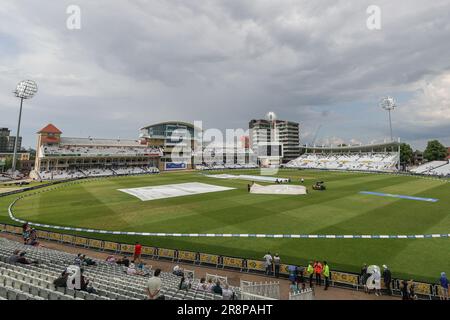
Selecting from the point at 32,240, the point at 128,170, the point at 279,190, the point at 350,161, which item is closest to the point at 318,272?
the point at 32,240

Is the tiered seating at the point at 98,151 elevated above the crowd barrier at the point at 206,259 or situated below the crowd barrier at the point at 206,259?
above

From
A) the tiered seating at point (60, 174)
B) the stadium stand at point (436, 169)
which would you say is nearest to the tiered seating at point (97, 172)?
the tiered seating at point (60, 174)

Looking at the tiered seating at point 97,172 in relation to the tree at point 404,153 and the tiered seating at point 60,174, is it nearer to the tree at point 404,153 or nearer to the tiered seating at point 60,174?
the tiered seating at point 60,174

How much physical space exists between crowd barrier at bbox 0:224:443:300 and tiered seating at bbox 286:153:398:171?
3767 inches

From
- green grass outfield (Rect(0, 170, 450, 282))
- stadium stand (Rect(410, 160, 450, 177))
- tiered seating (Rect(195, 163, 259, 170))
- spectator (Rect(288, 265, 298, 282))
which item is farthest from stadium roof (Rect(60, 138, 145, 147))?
stadium stand (Rect(410, 160, 450, 177))

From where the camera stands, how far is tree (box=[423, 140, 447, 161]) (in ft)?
370

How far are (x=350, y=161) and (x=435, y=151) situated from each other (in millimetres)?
37604

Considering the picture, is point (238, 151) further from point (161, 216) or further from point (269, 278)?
point (269, 278)

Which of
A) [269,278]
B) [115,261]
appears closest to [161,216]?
[115,261]

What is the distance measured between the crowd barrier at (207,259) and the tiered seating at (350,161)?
9568 cm

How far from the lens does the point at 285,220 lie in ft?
85.4

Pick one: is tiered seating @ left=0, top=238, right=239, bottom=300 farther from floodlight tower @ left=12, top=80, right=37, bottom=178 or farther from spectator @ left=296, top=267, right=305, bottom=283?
floodlight tower @ left=12, top=80, right=37, bottom=178

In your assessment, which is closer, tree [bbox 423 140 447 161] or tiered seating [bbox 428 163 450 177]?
tiered seating [bbox 428 163 450 177]

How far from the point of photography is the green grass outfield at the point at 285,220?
17.5 meters
